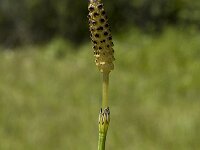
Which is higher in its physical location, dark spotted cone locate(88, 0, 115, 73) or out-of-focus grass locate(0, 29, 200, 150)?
out-of-focus grass locate(0, 29, 200, 150)

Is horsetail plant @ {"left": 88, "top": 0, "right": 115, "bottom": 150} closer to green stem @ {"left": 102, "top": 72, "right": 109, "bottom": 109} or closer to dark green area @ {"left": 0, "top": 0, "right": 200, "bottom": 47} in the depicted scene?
green stem @ {"left": 102, "top": 72, "right": 109, "bottom": 109}

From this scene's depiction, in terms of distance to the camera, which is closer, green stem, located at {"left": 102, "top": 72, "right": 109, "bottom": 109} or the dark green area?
green stem, located at {"left": 102, "top": 72, "right": 109, "bottom": 109}

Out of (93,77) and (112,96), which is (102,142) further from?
(93,77)

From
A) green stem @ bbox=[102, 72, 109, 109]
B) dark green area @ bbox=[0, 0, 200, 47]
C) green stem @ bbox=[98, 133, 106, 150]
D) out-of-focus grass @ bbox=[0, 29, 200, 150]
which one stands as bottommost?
green stem @ bbox=[98, 133, 106, 150]

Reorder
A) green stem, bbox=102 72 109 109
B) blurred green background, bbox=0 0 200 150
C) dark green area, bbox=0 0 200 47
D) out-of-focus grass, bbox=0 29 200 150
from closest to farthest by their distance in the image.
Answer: green stem, bbox=102 72 109 109 → out-of-focus grass, bbox=0 29 200 150 → blurred green background, bbox=0 0 200 150 → dark green area, bbox=0 0 200 47

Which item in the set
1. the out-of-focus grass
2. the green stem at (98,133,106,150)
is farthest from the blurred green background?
the green stem at (98,133,106,150)

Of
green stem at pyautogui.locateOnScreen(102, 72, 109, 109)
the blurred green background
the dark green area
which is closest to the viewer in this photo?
green stem at pyautogui.locateOnScreen(102, 72, 109, 109)

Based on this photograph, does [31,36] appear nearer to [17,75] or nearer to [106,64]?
[17,75]
